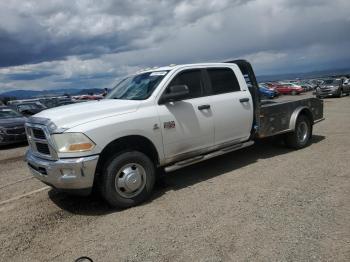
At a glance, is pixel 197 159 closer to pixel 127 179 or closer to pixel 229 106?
pixel 229 106

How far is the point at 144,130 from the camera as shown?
4.98 m

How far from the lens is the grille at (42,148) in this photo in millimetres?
4688

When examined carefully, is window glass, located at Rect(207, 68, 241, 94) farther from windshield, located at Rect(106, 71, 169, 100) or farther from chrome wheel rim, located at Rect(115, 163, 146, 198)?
chrome wheel rim, located at Rect(115, 163, 146, 198)

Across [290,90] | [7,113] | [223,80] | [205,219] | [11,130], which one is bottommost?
[290,90]

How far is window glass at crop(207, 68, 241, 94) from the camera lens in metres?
6.14

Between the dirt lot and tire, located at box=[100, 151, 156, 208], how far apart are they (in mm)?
173

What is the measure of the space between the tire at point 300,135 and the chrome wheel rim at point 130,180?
4.14 meters

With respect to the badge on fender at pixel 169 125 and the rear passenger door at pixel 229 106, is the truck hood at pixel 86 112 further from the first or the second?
the rear passenger door at pixel 229 106

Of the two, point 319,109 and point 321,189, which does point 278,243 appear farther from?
point 319,109

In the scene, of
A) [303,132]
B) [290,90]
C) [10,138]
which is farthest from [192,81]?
[290,90]

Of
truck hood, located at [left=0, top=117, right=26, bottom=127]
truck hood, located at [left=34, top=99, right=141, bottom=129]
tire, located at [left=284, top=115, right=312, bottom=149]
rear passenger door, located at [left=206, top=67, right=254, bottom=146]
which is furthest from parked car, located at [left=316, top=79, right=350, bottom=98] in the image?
truck hood, located at [left=34, top=99, right=141, bottom=129]

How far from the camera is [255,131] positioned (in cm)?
677

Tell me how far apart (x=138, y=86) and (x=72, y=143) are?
72.0 inches

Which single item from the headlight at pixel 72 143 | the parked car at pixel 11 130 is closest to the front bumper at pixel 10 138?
the parked car at pixel 11 130
